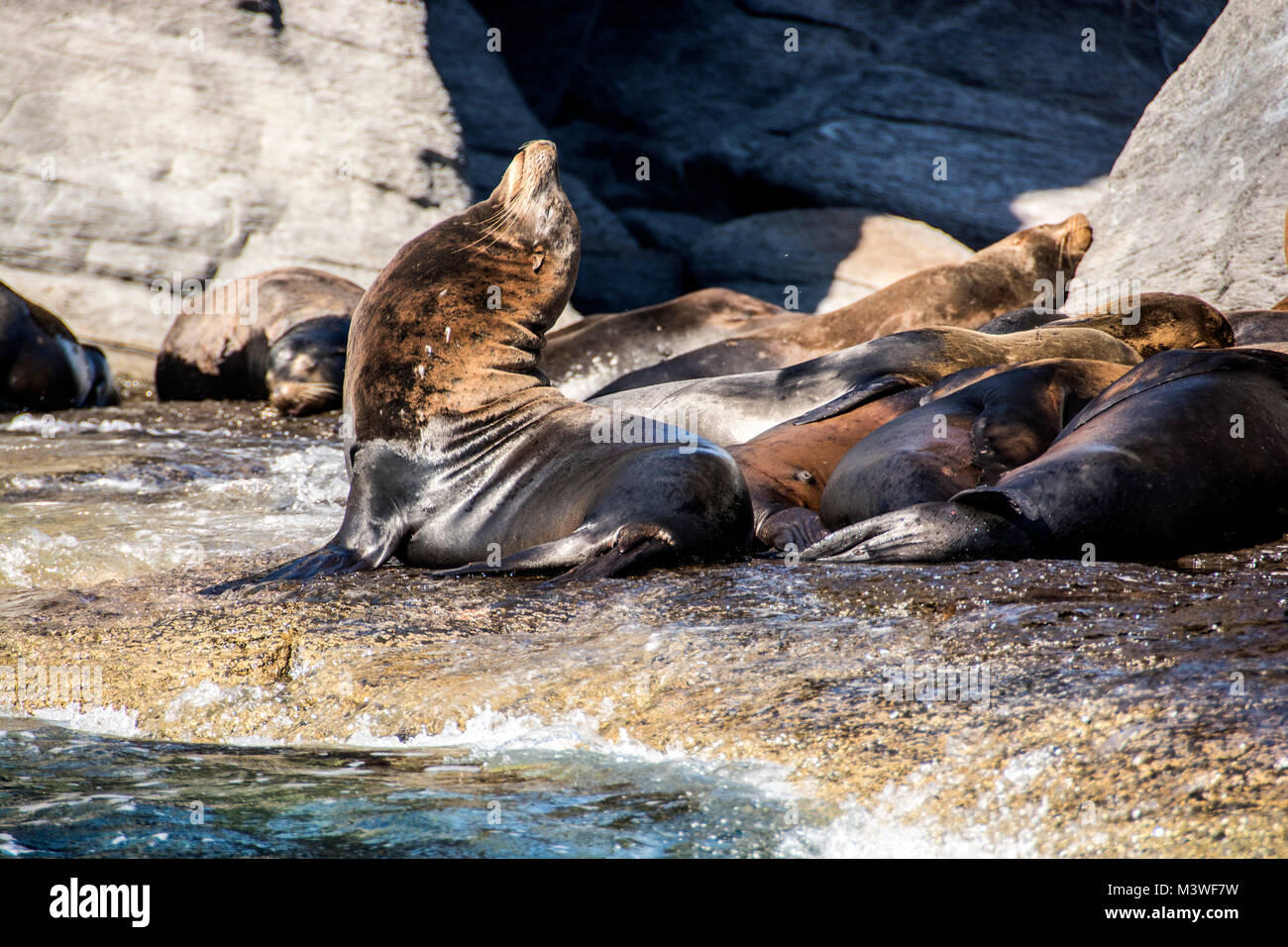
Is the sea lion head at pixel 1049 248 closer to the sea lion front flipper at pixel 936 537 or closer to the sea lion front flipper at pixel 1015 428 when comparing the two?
the sea lion front flipper at pixel 1015 428

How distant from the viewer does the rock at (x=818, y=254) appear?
43.7ft

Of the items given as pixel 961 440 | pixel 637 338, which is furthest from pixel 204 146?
pixel 961 440

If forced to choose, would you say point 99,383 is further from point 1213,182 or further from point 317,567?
point 1213,182

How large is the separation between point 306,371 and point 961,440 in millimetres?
6639

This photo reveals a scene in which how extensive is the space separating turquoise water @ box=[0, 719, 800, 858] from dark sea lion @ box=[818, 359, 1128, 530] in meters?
2.02

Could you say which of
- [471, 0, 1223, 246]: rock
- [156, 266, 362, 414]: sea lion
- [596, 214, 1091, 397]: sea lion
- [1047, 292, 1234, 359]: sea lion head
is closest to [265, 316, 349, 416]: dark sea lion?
[156, 266, 362, 414]: sea lion

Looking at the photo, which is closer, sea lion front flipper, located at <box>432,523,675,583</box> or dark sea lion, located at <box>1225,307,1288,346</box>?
sea lion front flipper, located at <box>432,523,675,583</box>

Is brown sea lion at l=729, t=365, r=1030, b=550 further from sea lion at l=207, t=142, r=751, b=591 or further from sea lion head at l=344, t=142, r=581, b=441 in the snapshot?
sea lion head at l=344, t=142, r=581, b=441

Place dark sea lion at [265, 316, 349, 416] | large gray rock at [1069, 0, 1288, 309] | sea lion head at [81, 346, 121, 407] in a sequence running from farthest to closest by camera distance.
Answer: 1. sea lion head at [81, 346, 121, 407]
2. dark sea lion at [265, 316, 349, 416]
3. large gray rock at [1069, 0, 1288, 309]

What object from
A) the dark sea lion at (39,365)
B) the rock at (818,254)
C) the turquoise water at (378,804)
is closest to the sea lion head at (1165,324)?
the turquoise water at (378,804)

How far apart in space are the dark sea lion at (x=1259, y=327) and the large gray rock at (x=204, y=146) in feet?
28.4

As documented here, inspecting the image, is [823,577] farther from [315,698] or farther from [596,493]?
[315,698]

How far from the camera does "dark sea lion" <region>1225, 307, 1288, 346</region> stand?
5.97 m

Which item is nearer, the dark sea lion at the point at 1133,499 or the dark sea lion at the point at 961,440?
the dark sea lion at the point at 1133,499
